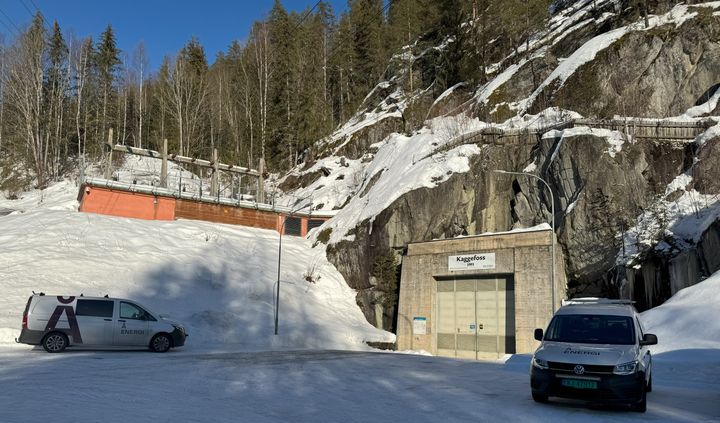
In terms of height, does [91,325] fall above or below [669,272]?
below

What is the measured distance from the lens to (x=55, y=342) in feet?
55.4

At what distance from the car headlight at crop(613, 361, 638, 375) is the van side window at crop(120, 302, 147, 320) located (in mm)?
15579

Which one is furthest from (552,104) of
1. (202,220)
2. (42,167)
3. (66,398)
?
(42,167)

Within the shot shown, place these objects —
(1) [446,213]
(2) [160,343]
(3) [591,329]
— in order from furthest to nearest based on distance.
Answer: (1) [446,213] < (2) [160,343] < (3) [591,329]

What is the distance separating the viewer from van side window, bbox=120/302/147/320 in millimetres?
18141

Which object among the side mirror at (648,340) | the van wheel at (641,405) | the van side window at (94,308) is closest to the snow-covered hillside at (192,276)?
the van side window at (94,308)

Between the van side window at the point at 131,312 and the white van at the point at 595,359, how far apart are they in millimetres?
14044

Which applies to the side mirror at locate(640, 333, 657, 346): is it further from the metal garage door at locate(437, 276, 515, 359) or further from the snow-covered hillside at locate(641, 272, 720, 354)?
the metal garage door at locate(437, 276, 515, 359)

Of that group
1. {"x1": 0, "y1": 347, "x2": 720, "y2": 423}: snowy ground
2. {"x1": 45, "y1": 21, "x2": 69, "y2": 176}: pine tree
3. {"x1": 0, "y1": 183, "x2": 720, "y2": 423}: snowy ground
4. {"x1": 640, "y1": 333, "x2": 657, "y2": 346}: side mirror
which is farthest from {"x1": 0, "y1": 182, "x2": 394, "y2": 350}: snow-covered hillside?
{"x1": 45, "y1": 21, "x2": 69, "y2": 176}: pine tree

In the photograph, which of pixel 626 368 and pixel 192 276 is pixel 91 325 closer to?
pixel 192 276

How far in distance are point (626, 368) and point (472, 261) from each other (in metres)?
22.2

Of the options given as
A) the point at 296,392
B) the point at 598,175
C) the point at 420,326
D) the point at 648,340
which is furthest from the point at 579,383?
the point at 420,326

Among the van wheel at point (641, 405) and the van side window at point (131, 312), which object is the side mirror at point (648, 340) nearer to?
the van wheel at point (641, 405)

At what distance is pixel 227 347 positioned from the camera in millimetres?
24250
